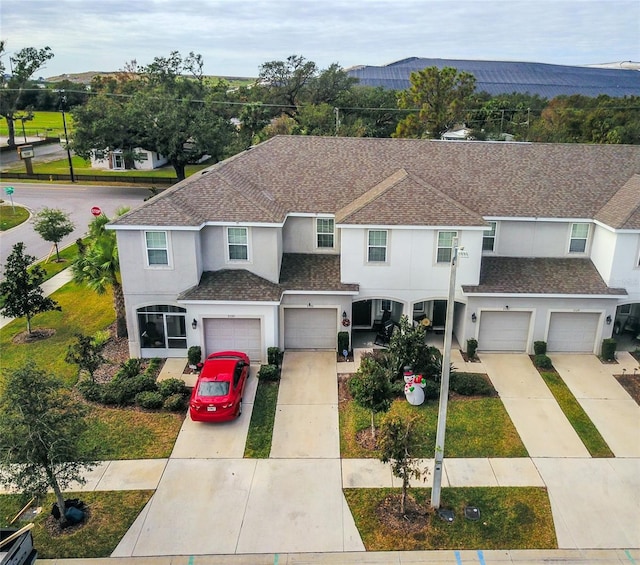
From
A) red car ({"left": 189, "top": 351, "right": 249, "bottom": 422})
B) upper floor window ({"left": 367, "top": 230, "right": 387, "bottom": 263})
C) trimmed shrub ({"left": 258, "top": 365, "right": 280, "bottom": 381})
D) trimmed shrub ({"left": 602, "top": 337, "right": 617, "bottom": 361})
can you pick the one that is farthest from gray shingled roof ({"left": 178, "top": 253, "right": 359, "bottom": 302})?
trimmed shrub ({"left": 602, "top": 337, "right": 617, "bottom": 361})

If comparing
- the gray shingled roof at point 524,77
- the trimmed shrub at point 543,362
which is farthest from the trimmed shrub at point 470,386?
the gray shingled roof at point 524,77

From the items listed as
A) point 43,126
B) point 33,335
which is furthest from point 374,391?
point 43,126

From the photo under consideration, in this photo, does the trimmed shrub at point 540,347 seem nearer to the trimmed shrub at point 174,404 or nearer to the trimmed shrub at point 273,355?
the trimmed shrub at point 273,355

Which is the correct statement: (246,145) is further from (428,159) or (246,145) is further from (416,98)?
(428,159)

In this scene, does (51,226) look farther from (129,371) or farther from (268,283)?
(268,283)

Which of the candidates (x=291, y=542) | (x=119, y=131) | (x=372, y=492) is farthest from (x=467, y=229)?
(x=119, y=131)

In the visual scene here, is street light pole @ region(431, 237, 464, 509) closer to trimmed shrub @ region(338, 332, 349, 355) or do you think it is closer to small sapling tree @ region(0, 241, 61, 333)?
trimmed shrub @ region(338, 332, 349, 355)
